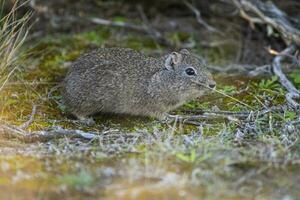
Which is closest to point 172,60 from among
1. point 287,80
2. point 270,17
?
point 287,80

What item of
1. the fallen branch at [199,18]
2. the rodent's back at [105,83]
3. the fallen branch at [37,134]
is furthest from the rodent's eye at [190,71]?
the fallen branch at [199,18]

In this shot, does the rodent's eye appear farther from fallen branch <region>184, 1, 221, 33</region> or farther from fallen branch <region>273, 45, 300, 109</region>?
fallen branch <region>184, 1, 221, 33</region>

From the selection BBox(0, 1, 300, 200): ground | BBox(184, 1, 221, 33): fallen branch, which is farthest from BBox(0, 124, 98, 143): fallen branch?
BBox(184, 1, 221, 33): fallen branch

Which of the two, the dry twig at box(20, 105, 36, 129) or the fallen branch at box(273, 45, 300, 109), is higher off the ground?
the fallen branch at box(273, 45, 300, 109)

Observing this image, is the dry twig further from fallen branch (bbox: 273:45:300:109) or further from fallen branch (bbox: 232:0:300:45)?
fallen branch (bbox: 232:0:300:45)

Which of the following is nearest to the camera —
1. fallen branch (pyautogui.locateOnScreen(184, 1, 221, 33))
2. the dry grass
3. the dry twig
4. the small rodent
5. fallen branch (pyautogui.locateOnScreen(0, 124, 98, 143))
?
fallen branch (pyautogui.locateOnScreen(0, 124, 98, 143))

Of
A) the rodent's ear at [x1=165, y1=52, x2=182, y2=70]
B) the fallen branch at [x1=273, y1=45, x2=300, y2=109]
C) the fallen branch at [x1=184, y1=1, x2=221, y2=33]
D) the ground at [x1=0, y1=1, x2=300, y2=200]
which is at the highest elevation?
the fallen branch at [x1=184, y1=1, x2=221, y2=33]

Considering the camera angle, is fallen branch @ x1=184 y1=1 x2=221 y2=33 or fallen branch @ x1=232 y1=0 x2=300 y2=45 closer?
fallen branch @ x1=232 y1=0 x2=300 y2=45

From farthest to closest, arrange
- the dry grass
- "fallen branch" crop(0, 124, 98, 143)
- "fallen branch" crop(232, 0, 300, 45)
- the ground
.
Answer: "fallen branch" crop(232, 0, 300, 45) < the dry grass < "fallen branch" crop(0, 124, 98, 143) < the ground
